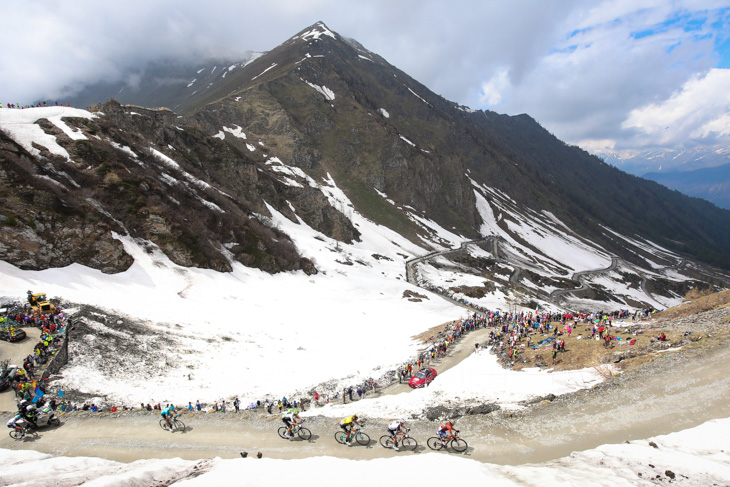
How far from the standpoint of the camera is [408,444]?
1614 cm

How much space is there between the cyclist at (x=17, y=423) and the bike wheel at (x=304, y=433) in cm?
1309

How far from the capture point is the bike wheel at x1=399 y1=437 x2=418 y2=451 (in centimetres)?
1603

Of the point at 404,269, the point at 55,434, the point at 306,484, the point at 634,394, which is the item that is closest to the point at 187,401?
the point at 55,434

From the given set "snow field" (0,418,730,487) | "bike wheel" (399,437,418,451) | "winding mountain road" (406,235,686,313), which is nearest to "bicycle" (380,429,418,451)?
"bike wheel" (399,437,418,451)

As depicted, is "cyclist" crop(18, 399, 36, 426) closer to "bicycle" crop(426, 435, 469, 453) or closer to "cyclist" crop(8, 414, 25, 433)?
"cyclist" crop(8, 414, 25, 433)

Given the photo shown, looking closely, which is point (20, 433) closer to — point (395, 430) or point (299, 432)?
point (299, 432)

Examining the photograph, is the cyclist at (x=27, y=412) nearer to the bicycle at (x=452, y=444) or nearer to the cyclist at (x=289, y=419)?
the cyclist at (x=289, y=419)

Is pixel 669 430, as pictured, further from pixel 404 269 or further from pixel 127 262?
pixel 404 269

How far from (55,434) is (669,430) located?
28751mm

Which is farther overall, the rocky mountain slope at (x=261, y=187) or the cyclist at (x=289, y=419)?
the rocky mountain slope at (x=261, y=187)

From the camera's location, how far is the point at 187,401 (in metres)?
23.1

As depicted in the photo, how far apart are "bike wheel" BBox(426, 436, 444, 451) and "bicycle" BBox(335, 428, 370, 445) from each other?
280 cm

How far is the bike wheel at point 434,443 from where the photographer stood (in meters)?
15.9

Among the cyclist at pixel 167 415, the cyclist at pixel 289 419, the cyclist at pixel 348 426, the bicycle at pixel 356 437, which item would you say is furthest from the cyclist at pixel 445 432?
the cyclist at pixel 167 415
